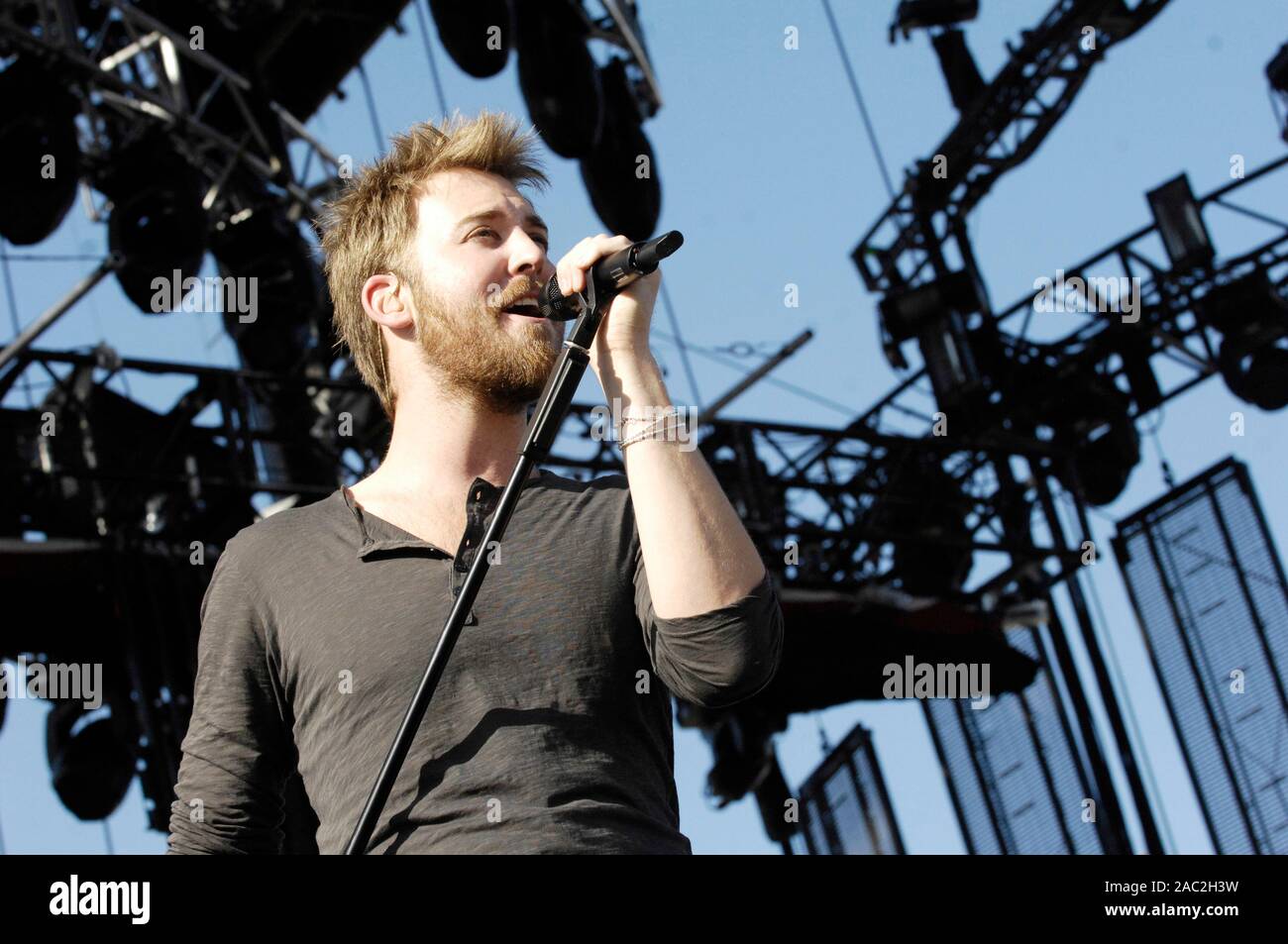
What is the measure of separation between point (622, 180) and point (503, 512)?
5.61 m

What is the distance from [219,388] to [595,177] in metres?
1.95

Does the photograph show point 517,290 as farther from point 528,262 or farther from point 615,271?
point 615,271

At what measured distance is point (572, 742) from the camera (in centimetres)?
176

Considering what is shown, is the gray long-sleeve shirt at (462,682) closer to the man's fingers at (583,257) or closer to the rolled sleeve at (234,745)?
the rolled sleeve at (234,745)

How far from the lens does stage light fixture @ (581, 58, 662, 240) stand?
7.22m

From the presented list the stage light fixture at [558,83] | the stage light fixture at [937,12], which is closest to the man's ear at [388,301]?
the stage light fixture at [558,83]

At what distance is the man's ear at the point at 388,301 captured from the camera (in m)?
2.16

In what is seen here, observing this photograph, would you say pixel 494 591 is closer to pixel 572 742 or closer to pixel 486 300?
pixel 572 742

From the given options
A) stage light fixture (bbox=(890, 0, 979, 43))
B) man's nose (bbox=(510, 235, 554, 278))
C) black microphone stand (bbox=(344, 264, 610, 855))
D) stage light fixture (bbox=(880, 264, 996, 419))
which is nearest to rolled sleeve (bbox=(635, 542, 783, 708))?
black microphone stand (bbox=(344, 264, 610, 855))

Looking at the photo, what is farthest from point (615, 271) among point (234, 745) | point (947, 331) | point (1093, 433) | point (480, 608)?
point (1093, 433)

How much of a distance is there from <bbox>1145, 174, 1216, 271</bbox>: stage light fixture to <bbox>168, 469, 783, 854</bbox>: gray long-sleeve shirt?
769 cm

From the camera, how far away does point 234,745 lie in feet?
6.22
